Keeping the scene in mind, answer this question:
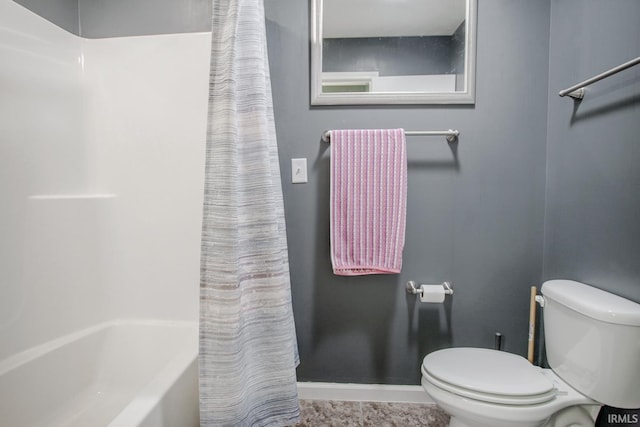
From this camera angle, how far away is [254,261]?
992mm

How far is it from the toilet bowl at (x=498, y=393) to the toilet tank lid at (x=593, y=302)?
0.29 m

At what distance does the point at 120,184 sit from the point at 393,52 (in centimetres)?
146

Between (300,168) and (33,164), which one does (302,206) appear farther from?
(33,164)

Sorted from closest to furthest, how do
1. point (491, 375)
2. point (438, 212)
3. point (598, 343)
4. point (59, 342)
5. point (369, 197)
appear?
point (598, 343), point (491, 375), point (59, 342), point (369, 197), point (438, 212)

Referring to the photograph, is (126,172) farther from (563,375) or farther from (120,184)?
(563,375)

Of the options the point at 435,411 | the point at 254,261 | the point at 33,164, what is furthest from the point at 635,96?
the point at 33,164

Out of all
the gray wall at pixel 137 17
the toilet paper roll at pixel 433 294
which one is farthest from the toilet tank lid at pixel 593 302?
the gray wall at pixel 137 17

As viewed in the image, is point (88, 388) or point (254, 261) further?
point (88, 388)

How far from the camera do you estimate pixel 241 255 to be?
0.97 m

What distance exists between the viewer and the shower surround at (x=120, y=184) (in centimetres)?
127

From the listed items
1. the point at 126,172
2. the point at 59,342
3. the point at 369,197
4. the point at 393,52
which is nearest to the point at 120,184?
the point at 126,172

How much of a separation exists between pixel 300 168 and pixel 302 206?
185 mm

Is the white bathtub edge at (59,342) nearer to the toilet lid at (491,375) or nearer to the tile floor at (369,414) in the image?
the tile floor at (369,414)

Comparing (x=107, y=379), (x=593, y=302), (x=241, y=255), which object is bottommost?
(x=107, y=379)
